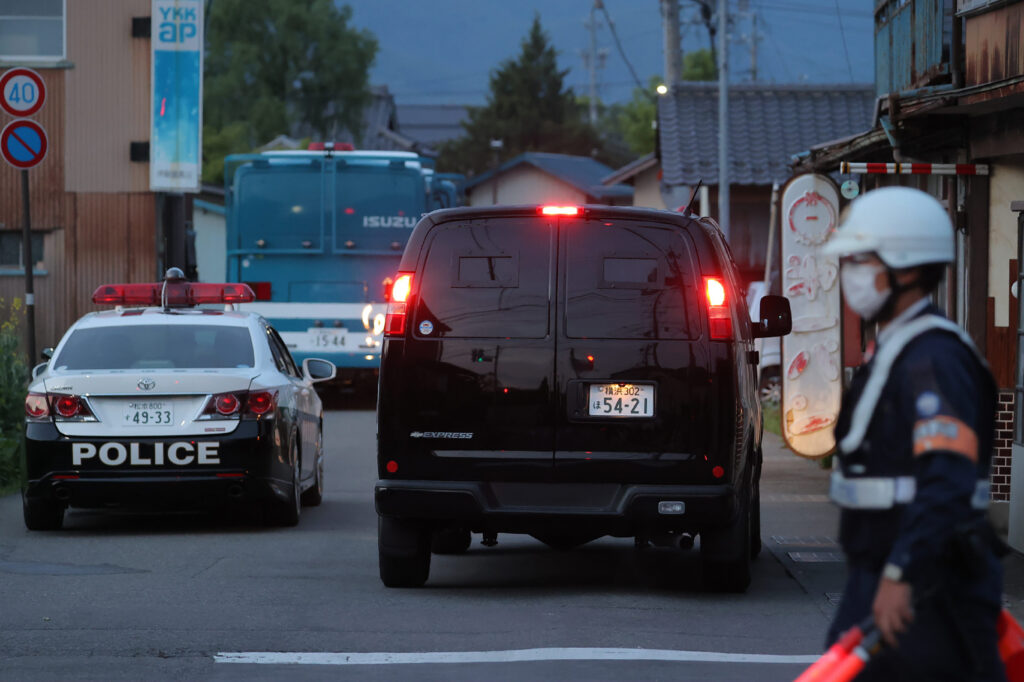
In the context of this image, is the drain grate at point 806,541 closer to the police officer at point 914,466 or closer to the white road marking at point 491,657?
the white road marking at point 491,657

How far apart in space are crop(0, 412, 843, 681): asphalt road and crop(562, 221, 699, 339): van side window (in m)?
1.41

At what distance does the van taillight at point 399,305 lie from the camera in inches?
359

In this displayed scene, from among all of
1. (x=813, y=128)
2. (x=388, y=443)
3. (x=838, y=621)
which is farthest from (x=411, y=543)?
(x=813, y=128)

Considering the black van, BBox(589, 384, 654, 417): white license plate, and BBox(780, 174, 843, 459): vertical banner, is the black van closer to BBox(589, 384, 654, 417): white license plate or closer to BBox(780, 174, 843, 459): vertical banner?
BBox(589, 384, 654, 417): white license plate

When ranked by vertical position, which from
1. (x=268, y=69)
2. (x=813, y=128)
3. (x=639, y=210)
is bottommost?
(x=639, y=210)

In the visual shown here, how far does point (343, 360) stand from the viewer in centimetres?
2452

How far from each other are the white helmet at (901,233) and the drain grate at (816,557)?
6774 mm

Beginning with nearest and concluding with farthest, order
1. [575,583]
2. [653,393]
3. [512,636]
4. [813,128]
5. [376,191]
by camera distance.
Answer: [512,636], [653,393], [575,583], [376,191], [813,128]

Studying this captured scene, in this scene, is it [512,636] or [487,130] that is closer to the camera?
[512,636]

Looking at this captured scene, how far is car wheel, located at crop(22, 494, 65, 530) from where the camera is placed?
1177 centimetres

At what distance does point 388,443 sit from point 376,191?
15648 mm

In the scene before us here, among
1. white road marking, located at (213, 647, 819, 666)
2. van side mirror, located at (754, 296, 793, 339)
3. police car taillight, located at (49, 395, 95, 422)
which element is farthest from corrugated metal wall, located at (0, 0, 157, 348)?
white road marking, located at (213, 647, 819, 666)

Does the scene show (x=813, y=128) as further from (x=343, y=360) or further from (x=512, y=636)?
(x=512, y=636)

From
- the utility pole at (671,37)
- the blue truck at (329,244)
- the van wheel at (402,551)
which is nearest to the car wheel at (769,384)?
the blue truck at (329,244)
